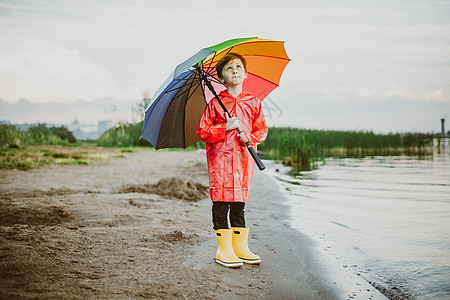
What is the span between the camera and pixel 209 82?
3.92m

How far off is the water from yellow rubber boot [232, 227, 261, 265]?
0.80 m

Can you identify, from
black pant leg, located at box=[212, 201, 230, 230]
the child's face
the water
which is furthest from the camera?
the child's face

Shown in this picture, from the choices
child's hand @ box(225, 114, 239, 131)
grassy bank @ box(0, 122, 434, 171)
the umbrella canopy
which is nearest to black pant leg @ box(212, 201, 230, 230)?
child's hand @ box(225, 114, 239, 131)

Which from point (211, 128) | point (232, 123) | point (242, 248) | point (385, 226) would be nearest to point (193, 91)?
point (211, 128)

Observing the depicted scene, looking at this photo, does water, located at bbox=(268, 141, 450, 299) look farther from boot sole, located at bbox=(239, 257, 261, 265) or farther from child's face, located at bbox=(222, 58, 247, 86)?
child's face, located at bbox=(222, 58, 247, 86)

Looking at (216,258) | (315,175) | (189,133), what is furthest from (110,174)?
(216,258)

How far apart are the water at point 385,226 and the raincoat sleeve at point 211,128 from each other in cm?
158

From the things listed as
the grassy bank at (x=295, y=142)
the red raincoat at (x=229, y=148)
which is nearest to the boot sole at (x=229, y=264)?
the red raincoat at (x=229, y=148)

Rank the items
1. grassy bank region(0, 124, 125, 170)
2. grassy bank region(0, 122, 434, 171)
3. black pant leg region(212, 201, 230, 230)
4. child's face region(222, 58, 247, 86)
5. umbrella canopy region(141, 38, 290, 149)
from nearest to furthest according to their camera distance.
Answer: black pant leg region(212, 201, 230, 230) → child's face region(222, 58, 247, 86) → umbrella canopy region(141, 38, 290, 149) → grassy bank region(0, 124, 125, 170) → grassy bank region(0, 122, 434, 171)

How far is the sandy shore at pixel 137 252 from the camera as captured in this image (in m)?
2.75

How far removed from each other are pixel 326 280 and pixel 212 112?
1.72 metres

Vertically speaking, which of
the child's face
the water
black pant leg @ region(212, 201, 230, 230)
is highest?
the child's face

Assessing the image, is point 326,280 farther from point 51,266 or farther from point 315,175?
point 315,175

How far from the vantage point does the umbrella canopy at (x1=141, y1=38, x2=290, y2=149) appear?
3.99 metres
